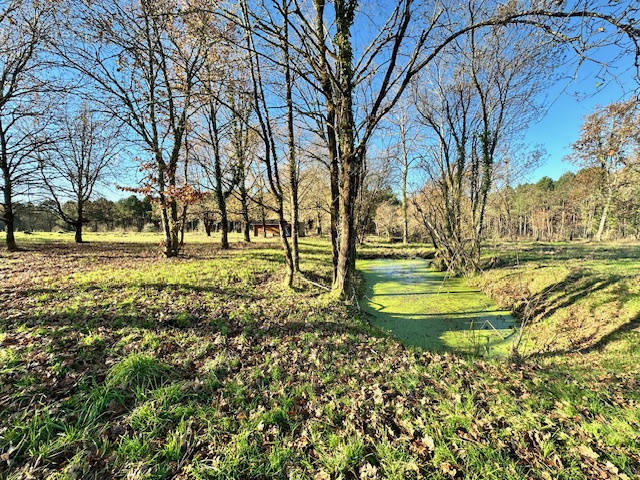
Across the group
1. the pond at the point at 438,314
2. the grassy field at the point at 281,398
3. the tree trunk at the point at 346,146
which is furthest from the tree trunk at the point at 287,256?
the pond at the point at 438,314

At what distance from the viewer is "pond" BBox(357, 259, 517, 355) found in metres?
6.13

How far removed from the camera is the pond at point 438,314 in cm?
613

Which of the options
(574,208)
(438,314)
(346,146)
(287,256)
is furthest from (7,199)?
(574,208)

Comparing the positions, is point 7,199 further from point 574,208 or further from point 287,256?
point 574,208

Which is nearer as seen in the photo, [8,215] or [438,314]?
[438,314]

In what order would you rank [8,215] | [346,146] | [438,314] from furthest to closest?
[8,215]
[438,314]
[346,146]

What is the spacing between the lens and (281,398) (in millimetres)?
3184

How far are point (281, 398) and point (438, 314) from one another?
6280mm

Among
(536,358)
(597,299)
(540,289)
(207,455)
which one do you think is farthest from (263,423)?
(540,289)

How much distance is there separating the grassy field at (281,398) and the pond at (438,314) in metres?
1.07

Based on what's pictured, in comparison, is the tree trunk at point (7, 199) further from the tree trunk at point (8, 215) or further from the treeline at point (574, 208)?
the treeline at point (574, 208)

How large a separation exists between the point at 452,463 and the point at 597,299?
24.1ft

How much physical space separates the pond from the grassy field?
3.52 feet

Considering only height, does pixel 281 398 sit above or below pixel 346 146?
below
